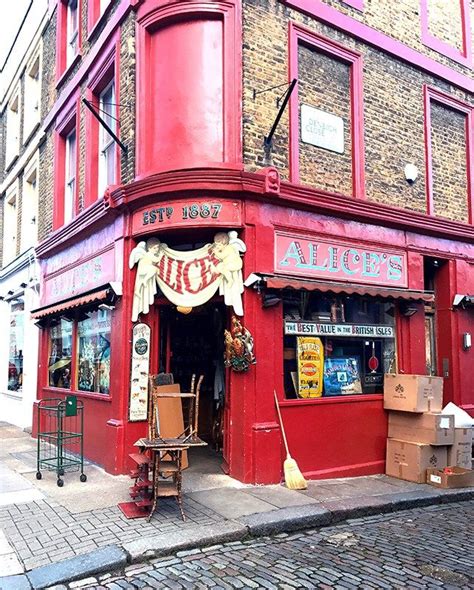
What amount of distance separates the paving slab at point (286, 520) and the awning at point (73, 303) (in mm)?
4240

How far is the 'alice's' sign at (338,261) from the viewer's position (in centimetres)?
845

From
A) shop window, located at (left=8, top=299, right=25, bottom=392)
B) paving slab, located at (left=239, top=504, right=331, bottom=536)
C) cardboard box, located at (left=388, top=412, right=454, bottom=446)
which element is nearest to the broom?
paving slab, located at (left=239, top=504, right=331, bottom=536)

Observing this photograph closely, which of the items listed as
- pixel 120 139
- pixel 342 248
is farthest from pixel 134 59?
pixel 342 248

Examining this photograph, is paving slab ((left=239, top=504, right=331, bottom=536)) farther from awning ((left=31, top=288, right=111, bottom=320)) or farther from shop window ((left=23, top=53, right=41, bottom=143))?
shop window ((left=23, top=53, right=41, bottom=143))

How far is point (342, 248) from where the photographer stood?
9.16 metres

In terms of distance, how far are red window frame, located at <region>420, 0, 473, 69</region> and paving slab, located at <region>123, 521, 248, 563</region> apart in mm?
10058

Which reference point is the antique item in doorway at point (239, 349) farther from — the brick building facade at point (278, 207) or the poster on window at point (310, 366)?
the poster on window at point (310, 366)

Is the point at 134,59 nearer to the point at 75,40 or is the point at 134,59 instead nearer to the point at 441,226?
the point at 75,40

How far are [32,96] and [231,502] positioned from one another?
14.0 meters

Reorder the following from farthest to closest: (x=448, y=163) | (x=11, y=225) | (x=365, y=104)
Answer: (x=11, y=225)
(x=448, y=163)
(x=365, y=104)

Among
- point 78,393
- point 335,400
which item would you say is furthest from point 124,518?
point 78,393

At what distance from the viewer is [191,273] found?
8.14 meters

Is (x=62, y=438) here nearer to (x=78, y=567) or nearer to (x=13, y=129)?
(x=78, y=567)

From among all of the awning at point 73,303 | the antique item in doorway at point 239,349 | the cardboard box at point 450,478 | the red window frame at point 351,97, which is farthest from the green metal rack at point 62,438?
the cardboard box at point 450,478
